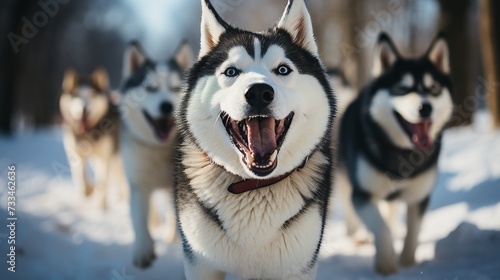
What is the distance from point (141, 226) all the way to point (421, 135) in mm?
2554

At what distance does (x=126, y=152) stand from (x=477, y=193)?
3.54 m

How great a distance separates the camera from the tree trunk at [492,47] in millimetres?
6500

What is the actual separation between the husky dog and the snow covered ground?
474 millimetres

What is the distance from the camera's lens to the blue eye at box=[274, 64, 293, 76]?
234cm

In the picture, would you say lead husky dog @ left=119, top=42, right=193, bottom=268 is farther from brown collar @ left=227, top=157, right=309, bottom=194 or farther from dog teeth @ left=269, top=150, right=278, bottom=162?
dog teeth @ left=269, top=150, right=278, bottom=162

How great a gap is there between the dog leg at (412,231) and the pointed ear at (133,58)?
3.07 meters

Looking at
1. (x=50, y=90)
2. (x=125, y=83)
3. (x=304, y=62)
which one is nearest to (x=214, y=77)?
(x=304, y=62)

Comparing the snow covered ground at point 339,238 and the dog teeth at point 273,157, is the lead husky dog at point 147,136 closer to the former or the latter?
the snow covered ground at point 339,238

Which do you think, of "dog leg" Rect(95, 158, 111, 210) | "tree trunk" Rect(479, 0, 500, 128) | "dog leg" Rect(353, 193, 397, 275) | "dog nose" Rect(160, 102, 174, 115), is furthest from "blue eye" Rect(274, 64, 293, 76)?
"tree trunk" Rect(479, 0, 500, 128)

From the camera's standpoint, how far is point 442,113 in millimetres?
3658

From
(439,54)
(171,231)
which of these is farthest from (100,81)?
(439,54)

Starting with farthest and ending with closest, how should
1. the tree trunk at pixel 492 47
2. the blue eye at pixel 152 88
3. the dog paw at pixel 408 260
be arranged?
the tree trunk at pixel 492 47 < the blue eye at pixel 152 88 < the dog paw at pixel 408 260

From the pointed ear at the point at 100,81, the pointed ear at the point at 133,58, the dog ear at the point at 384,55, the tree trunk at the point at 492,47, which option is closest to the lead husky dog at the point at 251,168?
the dog ear at the point at 384,55

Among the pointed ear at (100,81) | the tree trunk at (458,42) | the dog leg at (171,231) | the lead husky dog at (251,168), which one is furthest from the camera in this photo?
the tree trunk at (458,42)
